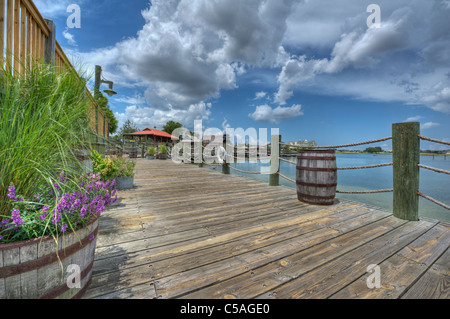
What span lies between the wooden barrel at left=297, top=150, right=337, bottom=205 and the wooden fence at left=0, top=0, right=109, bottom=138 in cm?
277

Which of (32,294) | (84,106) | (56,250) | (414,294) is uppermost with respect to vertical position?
(84,106)

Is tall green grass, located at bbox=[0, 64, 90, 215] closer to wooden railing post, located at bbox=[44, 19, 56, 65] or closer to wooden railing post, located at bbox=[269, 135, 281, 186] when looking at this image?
wooden railing post, located at bbox=[44, 19, 56, 65]

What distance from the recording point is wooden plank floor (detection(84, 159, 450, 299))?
3.91 feet

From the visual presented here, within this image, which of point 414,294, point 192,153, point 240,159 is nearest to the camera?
point 414,294

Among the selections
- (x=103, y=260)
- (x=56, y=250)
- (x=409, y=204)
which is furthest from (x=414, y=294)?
(x=103, y=260)

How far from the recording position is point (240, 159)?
8055mm

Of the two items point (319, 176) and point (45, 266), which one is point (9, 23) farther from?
point (319, 176)

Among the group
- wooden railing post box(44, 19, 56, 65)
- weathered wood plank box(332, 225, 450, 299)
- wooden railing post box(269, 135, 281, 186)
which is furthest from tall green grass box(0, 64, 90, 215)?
wooden railing post box(269, 135, 281, 186)

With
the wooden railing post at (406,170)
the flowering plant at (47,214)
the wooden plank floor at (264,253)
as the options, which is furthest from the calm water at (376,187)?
the flowering plant at (47,214)

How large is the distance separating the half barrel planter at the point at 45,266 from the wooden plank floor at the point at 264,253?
0.23 metres

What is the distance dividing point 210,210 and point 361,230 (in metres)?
1.75

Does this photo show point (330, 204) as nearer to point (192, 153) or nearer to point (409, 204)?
point (409, 204)

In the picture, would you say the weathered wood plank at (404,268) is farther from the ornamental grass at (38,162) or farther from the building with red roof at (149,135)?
the building with red roof at (149,135)

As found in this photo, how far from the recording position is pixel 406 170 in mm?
2492
